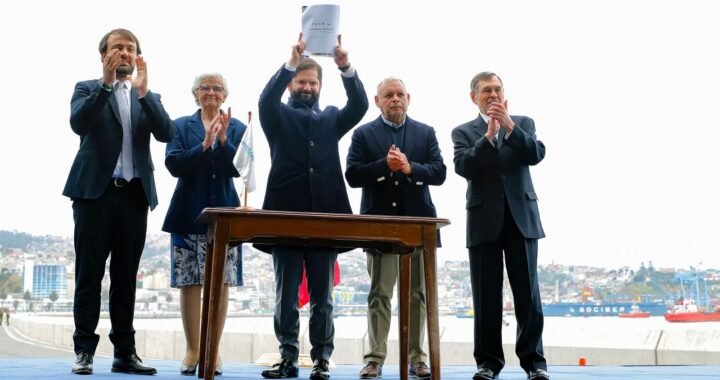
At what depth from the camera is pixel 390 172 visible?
16.3 ft

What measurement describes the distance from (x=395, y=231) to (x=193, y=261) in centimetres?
151

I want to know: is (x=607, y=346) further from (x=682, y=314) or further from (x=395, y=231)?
(x=682, y=314)

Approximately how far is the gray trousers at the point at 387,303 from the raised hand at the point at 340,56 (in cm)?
113

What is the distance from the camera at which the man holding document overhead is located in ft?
15.2

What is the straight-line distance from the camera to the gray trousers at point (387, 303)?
16.4 ft

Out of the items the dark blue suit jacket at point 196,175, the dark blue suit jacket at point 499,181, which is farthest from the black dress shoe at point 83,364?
the dark blue suit jacket at point 499,181

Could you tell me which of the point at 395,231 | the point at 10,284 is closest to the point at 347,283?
the point at 395,231

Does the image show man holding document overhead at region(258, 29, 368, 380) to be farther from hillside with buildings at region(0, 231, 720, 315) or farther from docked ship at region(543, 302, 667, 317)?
docked ship at region(543, 302, 667, 317)

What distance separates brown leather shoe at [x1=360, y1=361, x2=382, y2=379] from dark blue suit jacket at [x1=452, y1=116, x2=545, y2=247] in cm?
89

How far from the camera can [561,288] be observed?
14500 millimetres

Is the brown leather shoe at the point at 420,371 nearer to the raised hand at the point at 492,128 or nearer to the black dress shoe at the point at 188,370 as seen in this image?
the black dress shoe at the point at 188,370

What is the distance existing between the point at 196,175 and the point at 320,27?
1.22 m

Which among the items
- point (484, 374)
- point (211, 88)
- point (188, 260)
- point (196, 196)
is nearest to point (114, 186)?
point (196, 196)

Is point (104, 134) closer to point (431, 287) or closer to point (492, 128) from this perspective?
point (431, 287)
